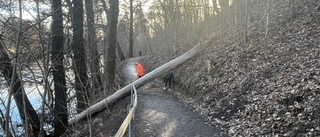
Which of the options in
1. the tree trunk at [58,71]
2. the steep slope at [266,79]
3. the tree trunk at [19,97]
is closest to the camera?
the steep slope at [266,79]

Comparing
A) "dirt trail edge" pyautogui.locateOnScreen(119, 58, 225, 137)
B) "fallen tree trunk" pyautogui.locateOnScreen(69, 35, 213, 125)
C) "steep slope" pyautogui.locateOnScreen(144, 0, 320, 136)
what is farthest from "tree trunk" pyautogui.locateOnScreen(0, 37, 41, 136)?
"steep slope" pyautogui.locateOnScreen(144, 0, 320, 136)

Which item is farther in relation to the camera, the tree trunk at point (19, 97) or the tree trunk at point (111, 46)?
the tree trunk at point (111, 46)

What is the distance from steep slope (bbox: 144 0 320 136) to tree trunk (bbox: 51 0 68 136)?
4.84 meters

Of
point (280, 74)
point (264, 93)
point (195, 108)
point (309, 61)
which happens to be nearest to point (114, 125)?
point (195, 108)

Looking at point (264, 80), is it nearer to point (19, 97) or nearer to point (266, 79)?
point (266, 79)

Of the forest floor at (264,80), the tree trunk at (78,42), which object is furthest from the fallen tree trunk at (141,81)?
the tree trunk at (78,42)

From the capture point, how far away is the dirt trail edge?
7562mm

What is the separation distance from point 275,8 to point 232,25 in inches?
102

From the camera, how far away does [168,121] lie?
8.62m

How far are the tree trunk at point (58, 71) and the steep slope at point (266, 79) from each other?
4843 millimetres

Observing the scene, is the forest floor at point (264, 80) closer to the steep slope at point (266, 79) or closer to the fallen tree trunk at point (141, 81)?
the steep slope at point (266, 79)

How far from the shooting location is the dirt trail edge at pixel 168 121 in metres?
7.56

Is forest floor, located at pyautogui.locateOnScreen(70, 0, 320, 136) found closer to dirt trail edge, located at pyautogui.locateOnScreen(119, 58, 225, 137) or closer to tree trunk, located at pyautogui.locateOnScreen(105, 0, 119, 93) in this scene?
dirt trail edge, located at pyautogui.locateOnScreen(119, 58, 225, 137)

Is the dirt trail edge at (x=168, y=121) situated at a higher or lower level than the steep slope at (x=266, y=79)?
lower
